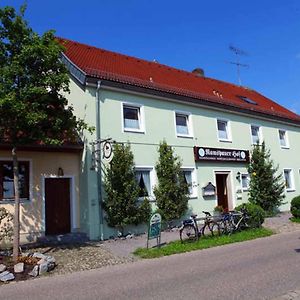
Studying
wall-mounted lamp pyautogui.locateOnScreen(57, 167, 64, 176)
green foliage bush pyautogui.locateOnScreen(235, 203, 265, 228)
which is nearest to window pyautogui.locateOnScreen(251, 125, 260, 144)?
green foliage bush pyautogui.locateOnScreen(235, 203, 265, 228)

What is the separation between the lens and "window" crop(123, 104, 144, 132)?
685 inches

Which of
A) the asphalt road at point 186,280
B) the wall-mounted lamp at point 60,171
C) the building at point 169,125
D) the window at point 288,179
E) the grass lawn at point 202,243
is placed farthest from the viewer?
the window at point 288,179

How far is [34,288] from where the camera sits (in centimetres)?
852

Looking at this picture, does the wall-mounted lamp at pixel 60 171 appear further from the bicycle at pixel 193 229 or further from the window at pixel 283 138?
the window at pixel 283 138

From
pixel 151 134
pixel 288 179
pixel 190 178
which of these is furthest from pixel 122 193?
pixel 288 179

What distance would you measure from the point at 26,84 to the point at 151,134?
7.78 m

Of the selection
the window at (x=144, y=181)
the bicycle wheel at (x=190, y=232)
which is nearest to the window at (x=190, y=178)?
the window at (x=144, y=181)

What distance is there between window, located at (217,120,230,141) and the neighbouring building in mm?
56

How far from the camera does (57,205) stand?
15367mm

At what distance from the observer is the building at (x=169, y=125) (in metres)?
16.0

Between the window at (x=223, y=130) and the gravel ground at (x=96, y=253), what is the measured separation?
22.0 feet

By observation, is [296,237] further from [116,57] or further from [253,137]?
[116,57]

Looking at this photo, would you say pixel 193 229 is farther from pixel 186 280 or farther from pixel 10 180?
pixel 10 180

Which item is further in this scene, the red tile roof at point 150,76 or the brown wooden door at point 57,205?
the red tile roof at point 150,76
